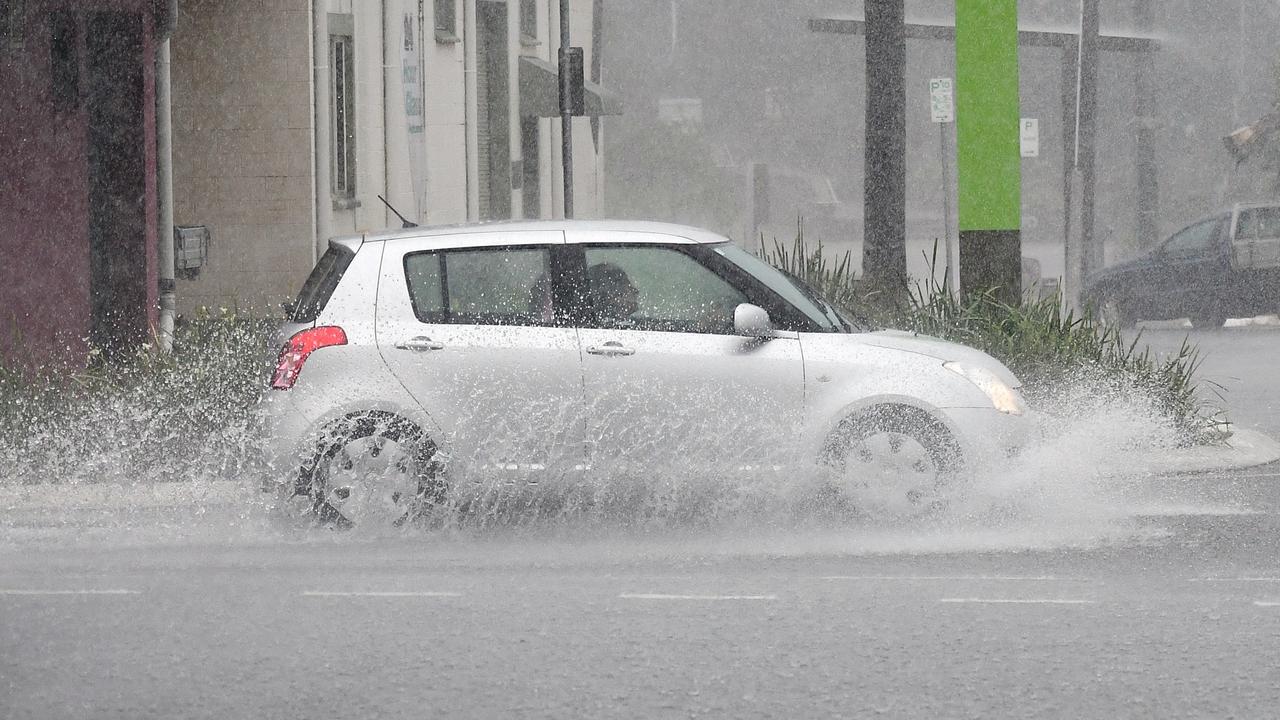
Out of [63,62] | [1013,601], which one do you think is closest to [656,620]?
[1013,601]

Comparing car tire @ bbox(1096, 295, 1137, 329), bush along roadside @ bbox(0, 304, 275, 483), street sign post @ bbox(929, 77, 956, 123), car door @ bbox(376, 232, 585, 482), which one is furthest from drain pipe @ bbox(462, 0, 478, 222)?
car door @ bbox(376, 232, 585, 482)

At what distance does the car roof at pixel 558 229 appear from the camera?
991 cm

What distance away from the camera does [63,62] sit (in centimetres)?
1423

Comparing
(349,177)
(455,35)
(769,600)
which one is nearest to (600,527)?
(769,600)

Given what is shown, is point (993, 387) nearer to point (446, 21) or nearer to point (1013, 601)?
point (1013, 601)

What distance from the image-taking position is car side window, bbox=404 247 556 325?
9734 millimetres

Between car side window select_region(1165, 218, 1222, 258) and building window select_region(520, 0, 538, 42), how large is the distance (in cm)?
1001

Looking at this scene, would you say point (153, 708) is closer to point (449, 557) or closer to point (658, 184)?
point (449, 557)

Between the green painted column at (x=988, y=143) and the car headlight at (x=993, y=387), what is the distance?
4794 millimetres

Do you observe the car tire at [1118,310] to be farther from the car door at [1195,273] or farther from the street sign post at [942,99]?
the street sign post at [942,99]

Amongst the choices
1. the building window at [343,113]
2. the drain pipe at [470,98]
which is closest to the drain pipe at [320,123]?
the building window at [343,113]

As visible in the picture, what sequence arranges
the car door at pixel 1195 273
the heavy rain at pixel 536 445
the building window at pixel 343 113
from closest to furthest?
the heavy rain at pixel 536 445 → the building window at pixel 343 113 → the car door at pixel 1195 273

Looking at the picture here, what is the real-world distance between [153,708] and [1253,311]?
828 inches

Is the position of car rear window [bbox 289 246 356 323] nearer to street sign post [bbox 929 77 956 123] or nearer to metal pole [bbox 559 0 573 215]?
metal pole [bbox 559 0 573 215]
